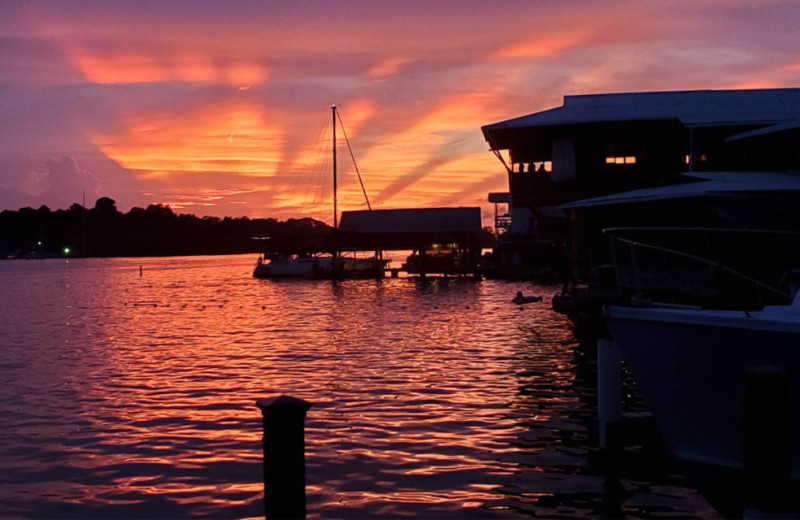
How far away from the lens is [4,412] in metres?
18.7

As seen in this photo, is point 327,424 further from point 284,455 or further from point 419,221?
point 419,221

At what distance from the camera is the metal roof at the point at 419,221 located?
91.4 m

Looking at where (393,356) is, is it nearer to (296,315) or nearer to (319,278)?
(296,315)

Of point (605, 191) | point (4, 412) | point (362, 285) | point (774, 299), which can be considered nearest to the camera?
point (774, 299)

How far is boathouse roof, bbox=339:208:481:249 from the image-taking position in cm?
9150

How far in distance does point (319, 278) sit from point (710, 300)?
3187 inches

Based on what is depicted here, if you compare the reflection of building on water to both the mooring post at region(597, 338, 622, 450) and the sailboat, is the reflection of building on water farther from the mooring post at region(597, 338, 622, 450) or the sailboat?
the sailboat

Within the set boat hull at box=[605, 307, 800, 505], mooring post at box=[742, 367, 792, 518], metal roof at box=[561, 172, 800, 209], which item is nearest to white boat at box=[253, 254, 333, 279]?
metal roof at box=[561, 172, 800, 209]

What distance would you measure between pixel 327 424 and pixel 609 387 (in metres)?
6.76

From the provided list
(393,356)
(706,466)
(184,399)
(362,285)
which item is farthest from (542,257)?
(706,466)

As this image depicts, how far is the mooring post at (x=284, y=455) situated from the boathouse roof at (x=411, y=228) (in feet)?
275

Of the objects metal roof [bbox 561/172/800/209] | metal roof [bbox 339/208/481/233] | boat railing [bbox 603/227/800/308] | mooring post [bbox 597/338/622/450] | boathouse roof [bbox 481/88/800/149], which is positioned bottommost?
mooring post [bbox 597/338/622/450]

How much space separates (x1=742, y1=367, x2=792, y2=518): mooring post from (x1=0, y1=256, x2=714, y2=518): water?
3.06m

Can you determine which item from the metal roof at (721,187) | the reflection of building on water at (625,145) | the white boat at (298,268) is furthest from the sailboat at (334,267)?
the metal roof at (721,187)
